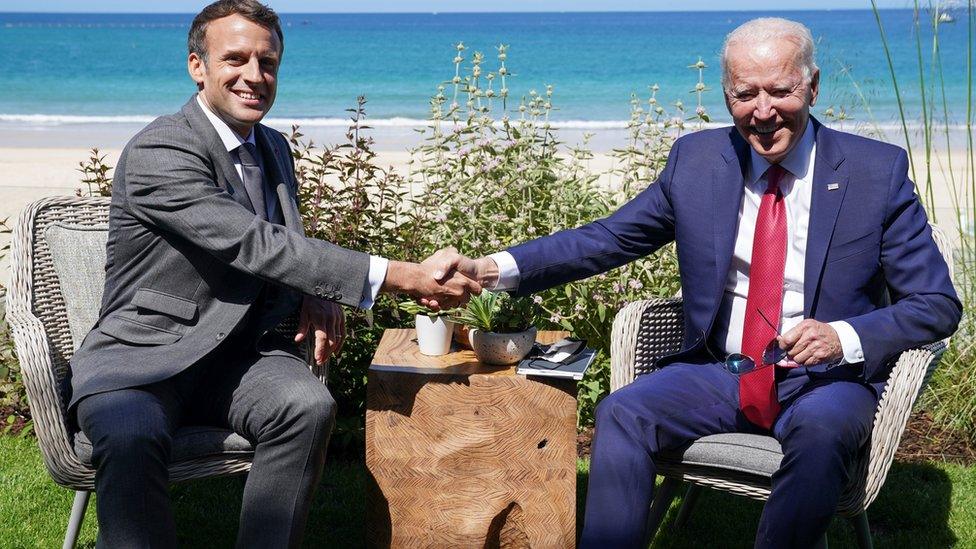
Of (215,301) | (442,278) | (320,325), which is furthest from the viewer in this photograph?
(320,325)

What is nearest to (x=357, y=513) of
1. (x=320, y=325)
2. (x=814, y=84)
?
(x=320, y=325)

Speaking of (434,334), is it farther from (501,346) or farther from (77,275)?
(77,275)

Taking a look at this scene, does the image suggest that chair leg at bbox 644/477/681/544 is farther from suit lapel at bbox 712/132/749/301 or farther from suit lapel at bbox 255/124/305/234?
suit lapel at bbox 255/124/305/234

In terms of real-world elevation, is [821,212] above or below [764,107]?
below

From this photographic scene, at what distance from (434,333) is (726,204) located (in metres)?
0.99

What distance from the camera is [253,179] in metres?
3.34

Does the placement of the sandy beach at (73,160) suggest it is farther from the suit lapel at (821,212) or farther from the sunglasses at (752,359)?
the sunglasses at (752,359)

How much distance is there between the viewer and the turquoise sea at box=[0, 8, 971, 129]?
22641 mm

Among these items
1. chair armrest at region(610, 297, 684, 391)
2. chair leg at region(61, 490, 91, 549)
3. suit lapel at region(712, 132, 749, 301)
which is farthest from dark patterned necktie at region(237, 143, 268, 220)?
suit lapel at region(712, 132, 749, 301)

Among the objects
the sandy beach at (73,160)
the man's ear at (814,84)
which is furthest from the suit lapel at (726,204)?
the sandy beach at (73,160)

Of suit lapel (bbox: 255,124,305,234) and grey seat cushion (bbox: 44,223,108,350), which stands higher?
suit lapel (bbox: 255,124,305,234)

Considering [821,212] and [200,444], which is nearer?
[200,444]

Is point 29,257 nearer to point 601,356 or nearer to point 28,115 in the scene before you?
point 601,356

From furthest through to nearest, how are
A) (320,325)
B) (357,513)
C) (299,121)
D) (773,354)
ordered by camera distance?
1. (299,121)
2. (357,513)
3. (320,325)
4. (773,354)
